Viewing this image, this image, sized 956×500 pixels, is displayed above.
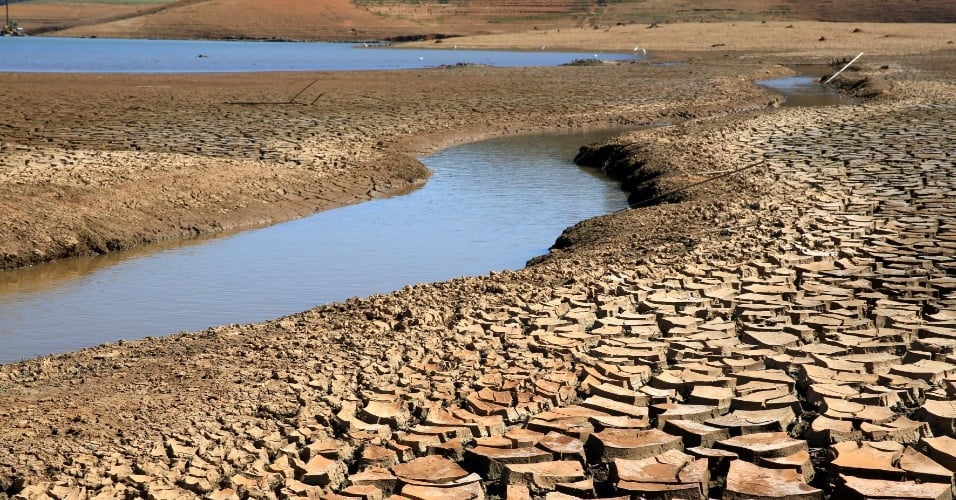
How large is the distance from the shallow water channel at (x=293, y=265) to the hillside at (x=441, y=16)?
55306mm

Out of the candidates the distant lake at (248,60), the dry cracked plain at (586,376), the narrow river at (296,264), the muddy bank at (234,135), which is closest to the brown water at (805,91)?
the muddy bank at (234,135)

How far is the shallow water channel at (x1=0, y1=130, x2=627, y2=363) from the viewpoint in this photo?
8430mm

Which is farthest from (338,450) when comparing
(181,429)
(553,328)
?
(553,328)

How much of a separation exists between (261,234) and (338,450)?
7560mm

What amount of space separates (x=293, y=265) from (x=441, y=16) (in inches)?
2605

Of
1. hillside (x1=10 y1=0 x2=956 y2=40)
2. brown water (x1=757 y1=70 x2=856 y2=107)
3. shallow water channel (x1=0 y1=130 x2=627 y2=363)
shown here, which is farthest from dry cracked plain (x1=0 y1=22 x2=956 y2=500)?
hillside (x1=10 y1=0 x2=956 y2=40)

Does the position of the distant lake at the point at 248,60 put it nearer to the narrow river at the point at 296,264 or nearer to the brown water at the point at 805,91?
the brown water at the point at 805,91

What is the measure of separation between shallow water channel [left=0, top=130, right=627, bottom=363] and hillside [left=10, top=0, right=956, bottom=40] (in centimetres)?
5531

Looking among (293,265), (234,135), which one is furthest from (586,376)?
(234,135)

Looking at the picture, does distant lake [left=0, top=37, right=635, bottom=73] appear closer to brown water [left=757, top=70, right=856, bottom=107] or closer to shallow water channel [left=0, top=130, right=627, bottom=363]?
brown water [left=757, top=70, right=856, bottom=107]

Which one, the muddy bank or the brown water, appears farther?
the brown water

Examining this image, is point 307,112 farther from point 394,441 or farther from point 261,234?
point 394,441

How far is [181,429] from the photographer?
4.96m

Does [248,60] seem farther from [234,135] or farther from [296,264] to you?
[296,264]
